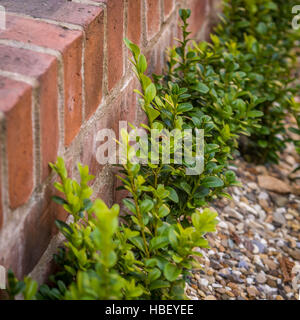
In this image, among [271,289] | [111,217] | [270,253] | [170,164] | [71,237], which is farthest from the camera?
[270,253]

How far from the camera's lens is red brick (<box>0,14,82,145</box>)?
1.31 m

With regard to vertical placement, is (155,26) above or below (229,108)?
above

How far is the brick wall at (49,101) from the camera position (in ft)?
3.80

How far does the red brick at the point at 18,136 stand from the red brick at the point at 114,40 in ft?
1.57

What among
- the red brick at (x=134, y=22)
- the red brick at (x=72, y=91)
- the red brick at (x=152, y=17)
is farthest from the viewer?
the red brick at (x=152, y=17)

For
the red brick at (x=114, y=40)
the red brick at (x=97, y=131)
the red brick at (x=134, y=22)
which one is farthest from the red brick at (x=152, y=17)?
the red brick at (x=97, y=131)

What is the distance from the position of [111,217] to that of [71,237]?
0.34 m

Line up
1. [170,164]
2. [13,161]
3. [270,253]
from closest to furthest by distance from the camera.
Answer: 1. [13,161]
2. [170,164]
3. [270,253]

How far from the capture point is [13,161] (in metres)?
1.13

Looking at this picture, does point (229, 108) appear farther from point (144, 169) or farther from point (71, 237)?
point (71, 237)

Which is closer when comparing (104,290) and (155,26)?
(104,290)

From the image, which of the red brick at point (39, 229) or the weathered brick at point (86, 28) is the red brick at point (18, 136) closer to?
the red brick at point (39, 229)

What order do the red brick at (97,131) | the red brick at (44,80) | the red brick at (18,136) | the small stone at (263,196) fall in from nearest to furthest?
1. the red brick at (18,136)
2. the red brick at (44,80)
3. the red brick at (97,131)
4. the small stone at (263,196)

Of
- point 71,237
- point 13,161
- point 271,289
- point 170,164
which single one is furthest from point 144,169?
point 271,289
